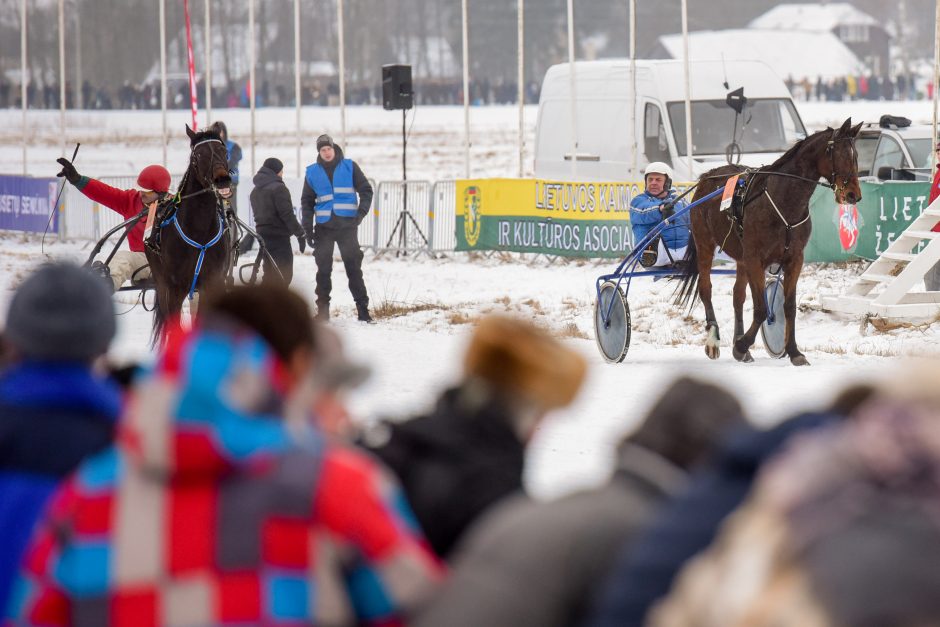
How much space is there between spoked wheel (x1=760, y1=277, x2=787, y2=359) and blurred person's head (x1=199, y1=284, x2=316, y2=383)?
9521 mm

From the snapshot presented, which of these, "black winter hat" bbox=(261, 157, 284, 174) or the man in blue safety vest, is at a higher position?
"black winter hat" bbox=(261, 157, 284, 174)

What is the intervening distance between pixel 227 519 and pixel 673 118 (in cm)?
1740

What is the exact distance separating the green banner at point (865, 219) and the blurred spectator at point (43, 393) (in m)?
14.9

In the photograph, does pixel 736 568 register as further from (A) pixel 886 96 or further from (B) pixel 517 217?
(A) pixel 886 96

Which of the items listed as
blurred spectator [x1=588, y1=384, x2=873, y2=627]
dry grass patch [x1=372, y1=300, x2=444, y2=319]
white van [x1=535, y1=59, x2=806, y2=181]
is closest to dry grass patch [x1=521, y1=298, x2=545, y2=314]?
dry grass patch [x1=372, y1=300, x2=444, y2=319]

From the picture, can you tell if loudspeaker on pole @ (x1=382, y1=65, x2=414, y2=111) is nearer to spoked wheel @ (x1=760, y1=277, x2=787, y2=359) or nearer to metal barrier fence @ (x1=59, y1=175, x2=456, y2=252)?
metal barrier fence @ (x1=59, y1=175, x2=456, y2=252)

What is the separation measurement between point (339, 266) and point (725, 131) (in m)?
5.47

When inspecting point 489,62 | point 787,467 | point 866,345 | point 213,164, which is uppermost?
point 489,62

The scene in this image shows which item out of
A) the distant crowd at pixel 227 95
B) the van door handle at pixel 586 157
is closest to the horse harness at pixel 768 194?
the van door handle at pixel 586 157

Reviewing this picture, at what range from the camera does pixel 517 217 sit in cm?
2066

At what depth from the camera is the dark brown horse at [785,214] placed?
10.8 m

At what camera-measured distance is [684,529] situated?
2.22 metres

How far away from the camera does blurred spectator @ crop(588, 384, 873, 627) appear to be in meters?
2.21

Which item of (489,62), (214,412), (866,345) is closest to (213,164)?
(866,345)
